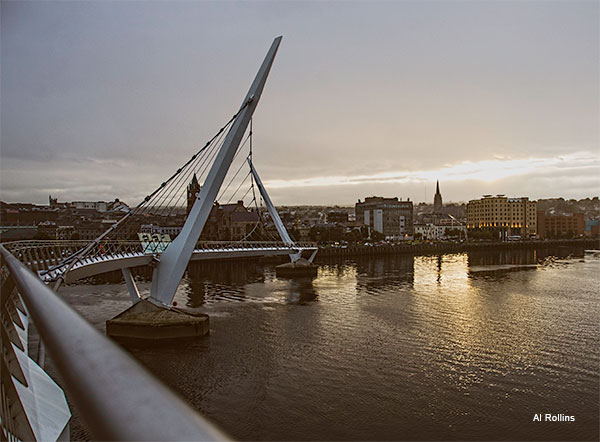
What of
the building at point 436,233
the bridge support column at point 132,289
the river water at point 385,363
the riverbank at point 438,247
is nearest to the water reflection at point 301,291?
the river water at point 385,363

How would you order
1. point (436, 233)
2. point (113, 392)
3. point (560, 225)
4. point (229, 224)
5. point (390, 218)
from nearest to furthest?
point (113, 392) → point (229, 224) → point (390, 218) → point (436, 233) → point (560, 225)

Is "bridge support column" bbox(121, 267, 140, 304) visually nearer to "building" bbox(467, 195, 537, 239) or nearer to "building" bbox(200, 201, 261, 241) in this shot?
"building" bbox(200, 201, 261, 241)

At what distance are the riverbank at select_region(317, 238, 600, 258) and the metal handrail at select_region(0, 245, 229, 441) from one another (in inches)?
1848

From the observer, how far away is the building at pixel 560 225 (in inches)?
3578

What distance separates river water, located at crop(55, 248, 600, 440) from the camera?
26.6 feet

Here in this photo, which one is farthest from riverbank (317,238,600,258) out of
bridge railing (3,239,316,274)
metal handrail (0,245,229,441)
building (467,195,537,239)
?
metal handrail (0,245,229,441)

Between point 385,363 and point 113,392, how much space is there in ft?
37.5

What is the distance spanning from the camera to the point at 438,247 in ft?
206

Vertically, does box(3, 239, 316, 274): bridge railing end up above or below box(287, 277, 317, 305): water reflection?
above

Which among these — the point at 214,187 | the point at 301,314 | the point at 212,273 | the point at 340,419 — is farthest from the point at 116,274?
the point at 340,419

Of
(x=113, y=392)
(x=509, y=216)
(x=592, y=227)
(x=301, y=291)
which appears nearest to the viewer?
(x=113, y=392)

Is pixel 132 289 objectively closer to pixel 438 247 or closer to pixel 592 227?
pixel 438 247

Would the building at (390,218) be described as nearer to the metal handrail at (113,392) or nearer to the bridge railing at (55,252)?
the bridge railing at (55,252)

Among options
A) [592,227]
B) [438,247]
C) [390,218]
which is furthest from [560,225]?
[438,247]
